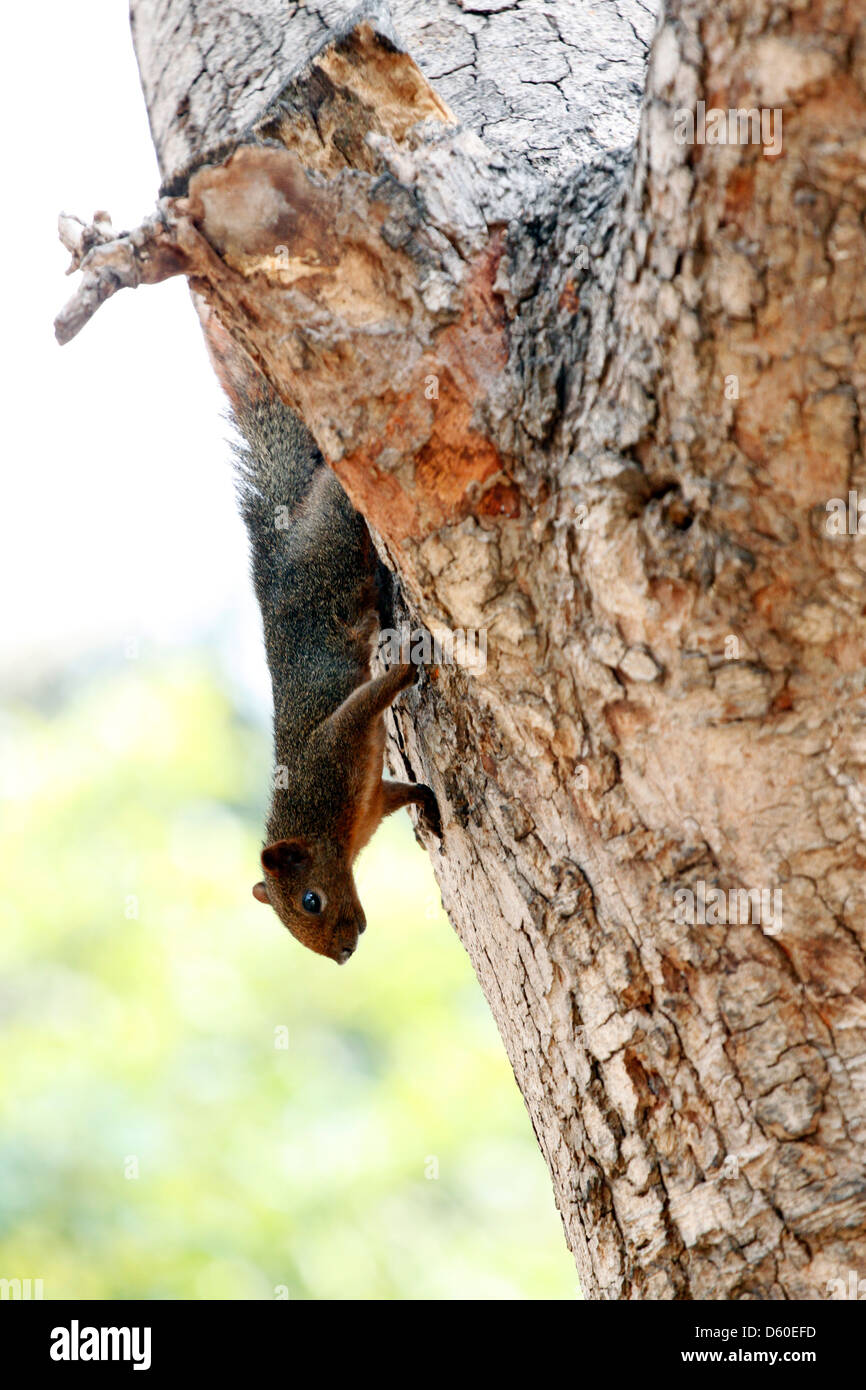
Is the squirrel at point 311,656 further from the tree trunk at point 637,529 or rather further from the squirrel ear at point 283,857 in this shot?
the tree trunk at point 637,529

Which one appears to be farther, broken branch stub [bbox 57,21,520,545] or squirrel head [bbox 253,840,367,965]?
squirrel head [bbox 253,840,367,965]

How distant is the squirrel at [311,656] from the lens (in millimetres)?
3090

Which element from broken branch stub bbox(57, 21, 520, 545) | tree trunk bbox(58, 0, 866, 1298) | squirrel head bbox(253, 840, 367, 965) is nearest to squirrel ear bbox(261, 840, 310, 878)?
squirrel head bbox(253, 840, 367, 965)

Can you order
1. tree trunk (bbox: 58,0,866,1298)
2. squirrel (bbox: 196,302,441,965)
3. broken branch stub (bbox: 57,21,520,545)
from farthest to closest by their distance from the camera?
squirrel (bbox: 196,302,441,965) → broken branch stub (bbox: 57,21,520,545) → tree trunk (bbox: 58,0,866,1298)

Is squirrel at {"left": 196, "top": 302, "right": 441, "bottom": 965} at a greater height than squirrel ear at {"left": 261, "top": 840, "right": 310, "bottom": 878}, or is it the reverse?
squirrel at {"left": 196, "top": 302, "right": 441, "bottom": 965}

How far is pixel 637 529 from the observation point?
1.57 m

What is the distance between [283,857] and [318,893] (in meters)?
0.16

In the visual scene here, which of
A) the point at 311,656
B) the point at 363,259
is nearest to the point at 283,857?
the point at 311,656

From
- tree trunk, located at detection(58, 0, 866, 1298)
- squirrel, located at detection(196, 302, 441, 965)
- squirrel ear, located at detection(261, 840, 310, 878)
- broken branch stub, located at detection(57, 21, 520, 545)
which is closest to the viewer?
tree trunk, located at detection(58, 0, 866, 1298)

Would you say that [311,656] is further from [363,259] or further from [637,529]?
[637,529]

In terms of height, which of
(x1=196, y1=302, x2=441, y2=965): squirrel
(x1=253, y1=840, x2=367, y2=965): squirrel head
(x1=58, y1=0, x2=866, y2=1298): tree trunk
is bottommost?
(x1=58, y1=0, x2=866, y2=1298): tree trunk

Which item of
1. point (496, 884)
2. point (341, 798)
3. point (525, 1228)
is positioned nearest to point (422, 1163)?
point (525, 1228)

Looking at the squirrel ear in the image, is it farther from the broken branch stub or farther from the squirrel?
the broken branch stub

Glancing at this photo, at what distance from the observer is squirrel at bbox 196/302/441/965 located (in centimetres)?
309
